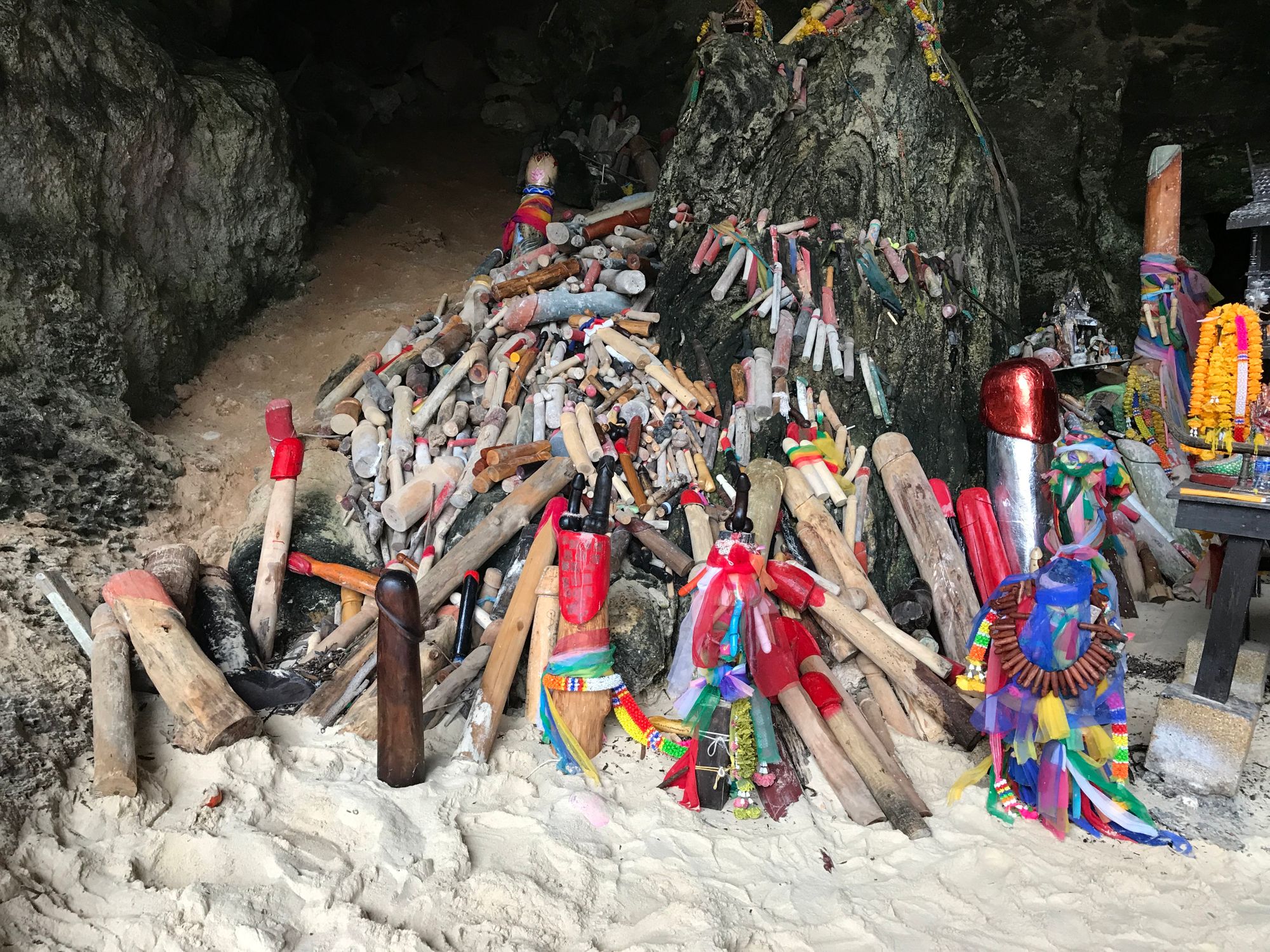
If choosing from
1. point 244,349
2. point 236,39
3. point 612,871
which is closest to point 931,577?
point 612,871

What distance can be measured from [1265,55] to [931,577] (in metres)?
6.05

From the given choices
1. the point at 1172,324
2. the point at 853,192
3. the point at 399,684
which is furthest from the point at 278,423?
the point at 1172,324

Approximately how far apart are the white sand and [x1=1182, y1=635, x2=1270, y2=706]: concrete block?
0.59 m

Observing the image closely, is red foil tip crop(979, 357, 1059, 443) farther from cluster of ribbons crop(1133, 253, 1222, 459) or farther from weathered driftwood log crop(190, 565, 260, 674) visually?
weathered driftwood log crop(190, 565, 260, 674)

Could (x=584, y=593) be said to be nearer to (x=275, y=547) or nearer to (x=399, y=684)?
(x=399, y=684)

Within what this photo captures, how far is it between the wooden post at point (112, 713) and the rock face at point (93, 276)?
141 mm

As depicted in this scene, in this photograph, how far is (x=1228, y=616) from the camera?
13.0ft

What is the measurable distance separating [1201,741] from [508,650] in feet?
10.6

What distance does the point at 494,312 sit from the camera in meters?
6.71

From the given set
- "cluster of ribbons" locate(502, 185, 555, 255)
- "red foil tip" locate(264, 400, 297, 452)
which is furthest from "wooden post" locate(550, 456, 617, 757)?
"cluster of ribbons" locate(502, 185, 555, 255)

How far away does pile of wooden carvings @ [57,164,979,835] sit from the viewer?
3.93 meters

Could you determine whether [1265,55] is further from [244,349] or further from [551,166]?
[244,349]

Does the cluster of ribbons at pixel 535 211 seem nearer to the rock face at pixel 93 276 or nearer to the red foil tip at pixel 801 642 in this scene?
the rock face at pixel 93 276

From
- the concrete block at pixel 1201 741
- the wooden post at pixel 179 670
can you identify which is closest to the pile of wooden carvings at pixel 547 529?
the wooden post at pixel 179 670
